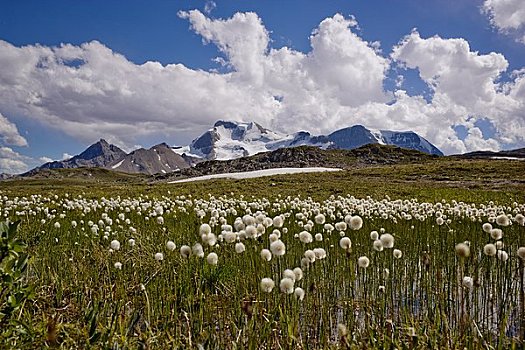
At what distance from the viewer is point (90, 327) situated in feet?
11.1

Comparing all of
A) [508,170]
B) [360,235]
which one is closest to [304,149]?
[508,170]

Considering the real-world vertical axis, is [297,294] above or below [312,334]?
above

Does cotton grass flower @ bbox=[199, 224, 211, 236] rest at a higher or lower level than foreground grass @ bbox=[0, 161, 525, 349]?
higher

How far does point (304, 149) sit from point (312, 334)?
109261 millimetres

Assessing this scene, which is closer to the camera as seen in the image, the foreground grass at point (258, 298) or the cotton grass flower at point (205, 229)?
the foreground grass at point (258, 298)

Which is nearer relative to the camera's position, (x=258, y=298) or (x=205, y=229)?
(x=205, y=229)

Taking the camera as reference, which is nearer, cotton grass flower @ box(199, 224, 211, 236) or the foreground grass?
the foreground grass

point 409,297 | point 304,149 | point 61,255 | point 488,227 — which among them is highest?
point 304,149

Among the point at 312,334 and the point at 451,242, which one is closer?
the point at 312,334

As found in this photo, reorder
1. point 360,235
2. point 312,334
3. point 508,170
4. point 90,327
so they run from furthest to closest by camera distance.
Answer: point 508,170 < point 360,235 < point 312,334 < point 90,327

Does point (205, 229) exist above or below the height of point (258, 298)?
above

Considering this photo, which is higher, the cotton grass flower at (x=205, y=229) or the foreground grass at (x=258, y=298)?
the cotton grass flower at (x=205, y=229)

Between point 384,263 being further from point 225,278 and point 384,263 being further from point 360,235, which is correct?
point 225,278

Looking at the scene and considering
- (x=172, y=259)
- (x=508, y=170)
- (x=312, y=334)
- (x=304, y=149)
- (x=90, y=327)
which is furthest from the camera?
(x=304, y=149)
